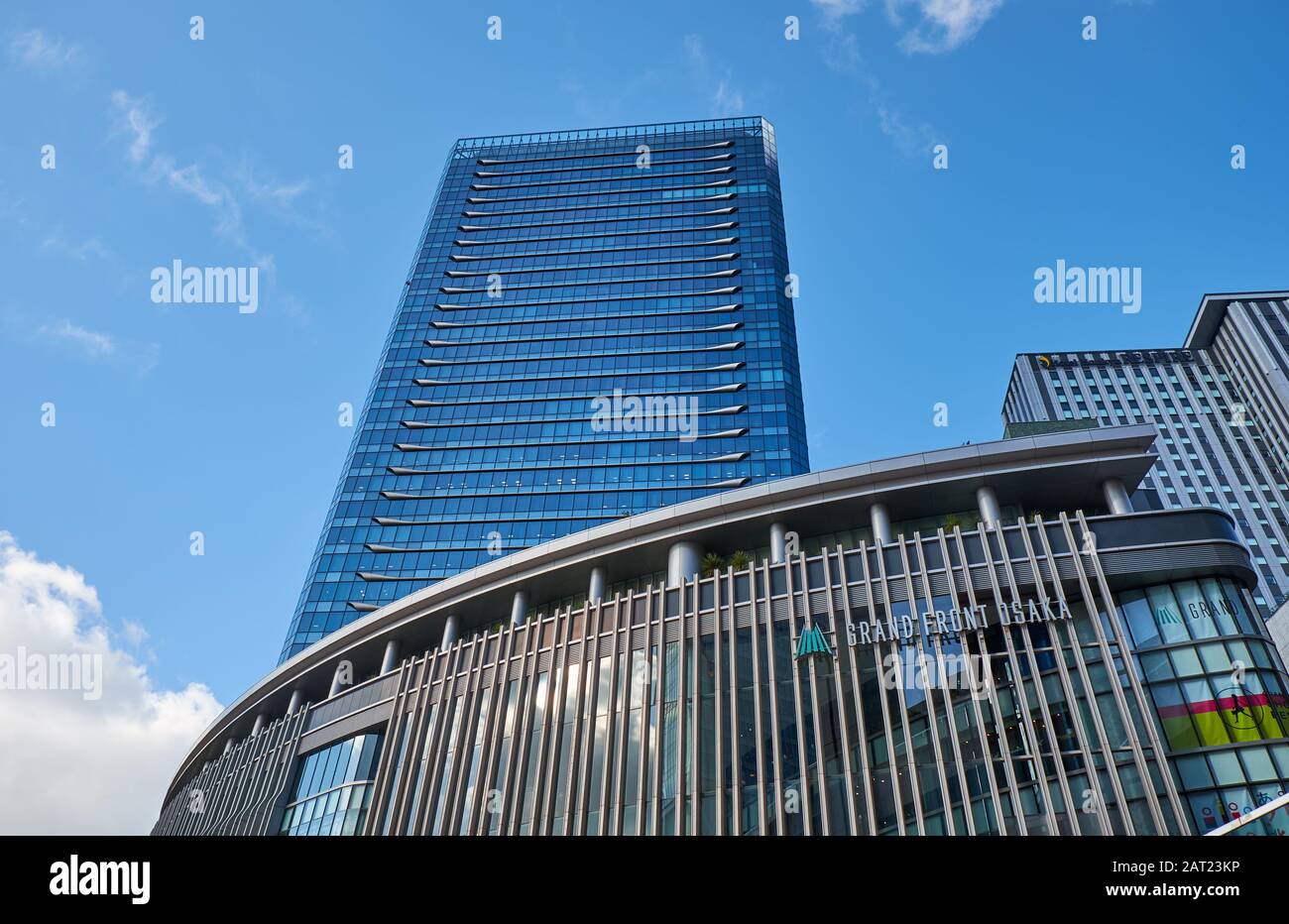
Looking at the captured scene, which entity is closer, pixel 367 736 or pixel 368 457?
pixel 367 736

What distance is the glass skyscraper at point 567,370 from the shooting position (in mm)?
78250

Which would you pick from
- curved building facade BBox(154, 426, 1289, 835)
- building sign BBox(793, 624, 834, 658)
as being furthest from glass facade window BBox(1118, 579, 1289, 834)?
building sign BBox(793, 624, 834, 658)

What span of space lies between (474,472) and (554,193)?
46.6 meters

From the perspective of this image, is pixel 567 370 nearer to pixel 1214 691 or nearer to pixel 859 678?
pixel 859 678

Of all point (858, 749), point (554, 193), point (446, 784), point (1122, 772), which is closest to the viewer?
point (1122, 772)

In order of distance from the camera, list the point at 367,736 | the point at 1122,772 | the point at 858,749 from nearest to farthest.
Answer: the point at 1122,772, the point at 858,749, the point at 367,736

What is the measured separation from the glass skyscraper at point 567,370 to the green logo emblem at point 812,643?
49148mm

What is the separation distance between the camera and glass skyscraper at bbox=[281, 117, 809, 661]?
78.2 m

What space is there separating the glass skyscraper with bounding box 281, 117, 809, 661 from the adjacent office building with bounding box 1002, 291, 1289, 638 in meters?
45.3

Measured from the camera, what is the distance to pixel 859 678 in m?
25.2

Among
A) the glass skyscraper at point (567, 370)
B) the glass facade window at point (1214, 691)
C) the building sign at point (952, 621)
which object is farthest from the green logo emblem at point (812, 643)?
the glass skyscraper at point (567, 370)

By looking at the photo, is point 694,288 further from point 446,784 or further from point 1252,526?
point 446,784
